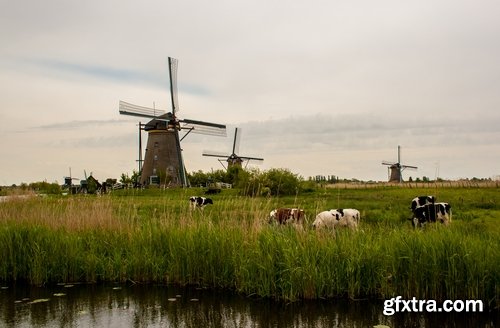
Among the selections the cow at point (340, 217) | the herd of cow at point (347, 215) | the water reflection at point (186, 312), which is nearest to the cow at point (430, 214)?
the herd of cow at point (347, 215)

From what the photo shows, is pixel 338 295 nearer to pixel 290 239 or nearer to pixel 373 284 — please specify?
pixel 373 284

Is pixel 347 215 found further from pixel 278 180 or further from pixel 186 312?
pixel 278 180

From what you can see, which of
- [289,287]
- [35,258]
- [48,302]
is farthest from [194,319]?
[35,258]

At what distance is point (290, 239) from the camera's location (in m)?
8.42

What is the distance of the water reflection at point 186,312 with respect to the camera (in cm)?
673

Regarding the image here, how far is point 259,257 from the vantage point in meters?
8.12

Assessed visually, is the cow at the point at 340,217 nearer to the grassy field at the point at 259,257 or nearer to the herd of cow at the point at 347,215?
the herd of cow at the point at 347,215

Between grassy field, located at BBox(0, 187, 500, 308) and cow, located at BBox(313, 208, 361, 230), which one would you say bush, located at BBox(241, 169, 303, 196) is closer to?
cow, located at BBox(313, 208, 361, 230)

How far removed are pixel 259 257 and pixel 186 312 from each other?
1598mm

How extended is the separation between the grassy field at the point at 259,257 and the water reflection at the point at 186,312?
36cm

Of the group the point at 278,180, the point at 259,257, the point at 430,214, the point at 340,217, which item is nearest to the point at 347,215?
the point at 340,217

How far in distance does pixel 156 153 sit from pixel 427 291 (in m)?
43.3

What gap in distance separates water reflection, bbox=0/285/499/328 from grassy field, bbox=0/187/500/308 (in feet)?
1.18

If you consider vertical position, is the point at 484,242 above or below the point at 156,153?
below
